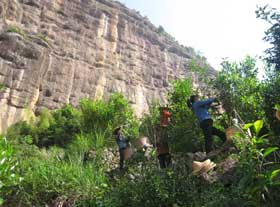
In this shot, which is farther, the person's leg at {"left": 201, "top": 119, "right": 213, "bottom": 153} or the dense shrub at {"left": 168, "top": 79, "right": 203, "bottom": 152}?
the dense shrub at {"left": 168, "top": 79, "right": 203, "bottom": 152}

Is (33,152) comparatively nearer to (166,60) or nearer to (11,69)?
(11,69)

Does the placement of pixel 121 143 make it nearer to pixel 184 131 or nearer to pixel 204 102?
pixel 184 131

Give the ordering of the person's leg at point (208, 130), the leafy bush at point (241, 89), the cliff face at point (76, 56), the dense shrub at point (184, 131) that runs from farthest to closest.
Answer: the cliff face at point (76, 56) → the dense shrub at point (184, 131) → the leafy bush at point (241, 89) → the person's leg at point (208, 130)

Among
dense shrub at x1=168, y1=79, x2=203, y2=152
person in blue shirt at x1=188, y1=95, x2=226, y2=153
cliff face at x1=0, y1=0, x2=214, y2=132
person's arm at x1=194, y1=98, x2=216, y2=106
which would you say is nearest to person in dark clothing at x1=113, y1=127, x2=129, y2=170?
dense shrub at x1=168, y1=79, x2=203, y2=152

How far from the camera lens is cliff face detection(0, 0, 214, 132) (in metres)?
24.4

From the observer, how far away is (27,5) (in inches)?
1229

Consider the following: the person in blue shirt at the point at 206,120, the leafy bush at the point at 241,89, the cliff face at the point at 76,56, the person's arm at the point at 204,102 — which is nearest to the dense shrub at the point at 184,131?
the leafy bush at the point at 241,89

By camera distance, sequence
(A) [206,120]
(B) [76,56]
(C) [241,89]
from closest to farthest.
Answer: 1. (A) [206,120]
2. (C) [241,89]
3. (B) [76,56]

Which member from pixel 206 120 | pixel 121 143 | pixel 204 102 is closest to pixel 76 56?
pixel 121 143

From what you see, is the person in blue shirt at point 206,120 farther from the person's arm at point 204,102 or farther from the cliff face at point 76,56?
the cliff face at point 76,56

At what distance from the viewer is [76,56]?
3008cm

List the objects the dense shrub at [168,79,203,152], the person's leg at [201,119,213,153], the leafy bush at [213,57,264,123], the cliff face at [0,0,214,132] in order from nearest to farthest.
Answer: the person's leg at [201,119,213,153] < the leafy bush at [213,57,264,123] < the dense shrub at [168,79,203,152] < the cliff face at [0,0,214,132]

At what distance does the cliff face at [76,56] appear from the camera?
24422 mm

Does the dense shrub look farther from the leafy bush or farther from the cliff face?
the cliff face
